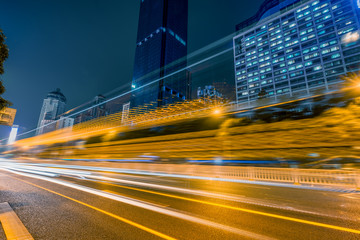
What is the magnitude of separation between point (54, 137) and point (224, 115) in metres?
18.3

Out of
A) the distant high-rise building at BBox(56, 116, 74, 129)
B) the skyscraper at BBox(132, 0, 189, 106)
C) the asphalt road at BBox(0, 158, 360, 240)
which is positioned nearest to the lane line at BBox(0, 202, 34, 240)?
the asphalt road at BBox(0, 158, 360, 240)

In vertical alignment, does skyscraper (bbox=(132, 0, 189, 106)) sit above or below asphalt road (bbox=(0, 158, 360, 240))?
above

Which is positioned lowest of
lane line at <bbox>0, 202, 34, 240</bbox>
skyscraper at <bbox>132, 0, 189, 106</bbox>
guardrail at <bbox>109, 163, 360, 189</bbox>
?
lane line at <bbox>0, 202, 34, 240</bbox>

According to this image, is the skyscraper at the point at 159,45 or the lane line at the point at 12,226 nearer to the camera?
the lane line at the point at 12,226

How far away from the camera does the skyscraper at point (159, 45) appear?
9731cm

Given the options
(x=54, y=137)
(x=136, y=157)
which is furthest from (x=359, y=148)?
(x=54, y=137)

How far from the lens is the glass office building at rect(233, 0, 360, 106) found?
167 ft

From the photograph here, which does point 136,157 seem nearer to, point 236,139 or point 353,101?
point 236,139

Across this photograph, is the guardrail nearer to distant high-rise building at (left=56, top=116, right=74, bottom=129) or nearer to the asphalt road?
the asphalt road

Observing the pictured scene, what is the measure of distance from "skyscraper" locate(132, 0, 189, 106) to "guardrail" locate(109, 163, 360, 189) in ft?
274

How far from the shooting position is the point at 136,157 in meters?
9.64

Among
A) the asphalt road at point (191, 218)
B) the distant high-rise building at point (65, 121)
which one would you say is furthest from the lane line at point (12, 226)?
Answer: the distant high-rise building at point (65, 121)

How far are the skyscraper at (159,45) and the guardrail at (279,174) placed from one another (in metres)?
83.6

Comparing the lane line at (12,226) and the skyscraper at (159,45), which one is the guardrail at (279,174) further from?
the skyscraper at (159,45)
